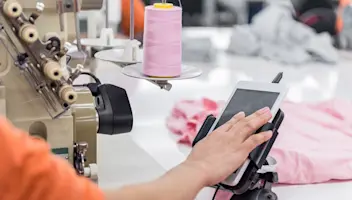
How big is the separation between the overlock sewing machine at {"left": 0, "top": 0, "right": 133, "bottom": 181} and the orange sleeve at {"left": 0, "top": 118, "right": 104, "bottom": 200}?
352 millimetres

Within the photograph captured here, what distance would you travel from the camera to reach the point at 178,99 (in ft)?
5.83

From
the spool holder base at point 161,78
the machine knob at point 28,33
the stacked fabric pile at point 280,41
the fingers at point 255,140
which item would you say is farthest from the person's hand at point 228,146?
the stacked fabric pile at point 280,41

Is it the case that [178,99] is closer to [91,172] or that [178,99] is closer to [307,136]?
[307,136]

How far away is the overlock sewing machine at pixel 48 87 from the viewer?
2.73 ft

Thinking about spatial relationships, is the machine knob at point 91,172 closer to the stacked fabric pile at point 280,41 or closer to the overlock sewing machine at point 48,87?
the overlock sewing machine at point 48,87

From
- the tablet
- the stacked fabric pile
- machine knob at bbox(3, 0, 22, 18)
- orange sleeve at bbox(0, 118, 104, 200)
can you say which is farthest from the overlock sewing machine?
the stacked fabric pile

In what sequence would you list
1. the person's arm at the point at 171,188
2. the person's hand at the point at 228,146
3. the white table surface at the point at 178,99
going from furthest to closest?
the white table surface at the point at 178,99 < the person's hand at the point at 228,146 < the person's arm at the point at 171,188

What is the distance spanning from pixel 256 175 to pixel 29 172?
54cm

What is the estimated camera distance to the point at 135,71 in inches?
42.1

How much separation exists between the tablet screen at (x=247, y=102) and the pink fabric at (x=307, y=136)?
0.24 meters

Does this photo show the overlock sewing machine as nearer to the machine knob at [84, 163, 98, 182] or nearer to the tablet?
the machine knob at [84, 163, 98, 182]

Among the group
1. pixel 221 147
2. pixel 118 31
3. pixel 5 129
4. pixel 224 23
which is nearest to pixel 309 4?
pixel 224 23

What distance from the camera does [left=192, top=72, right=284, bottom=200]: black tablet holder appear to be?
876mm

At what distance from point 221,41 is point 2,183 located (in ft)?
7.89
